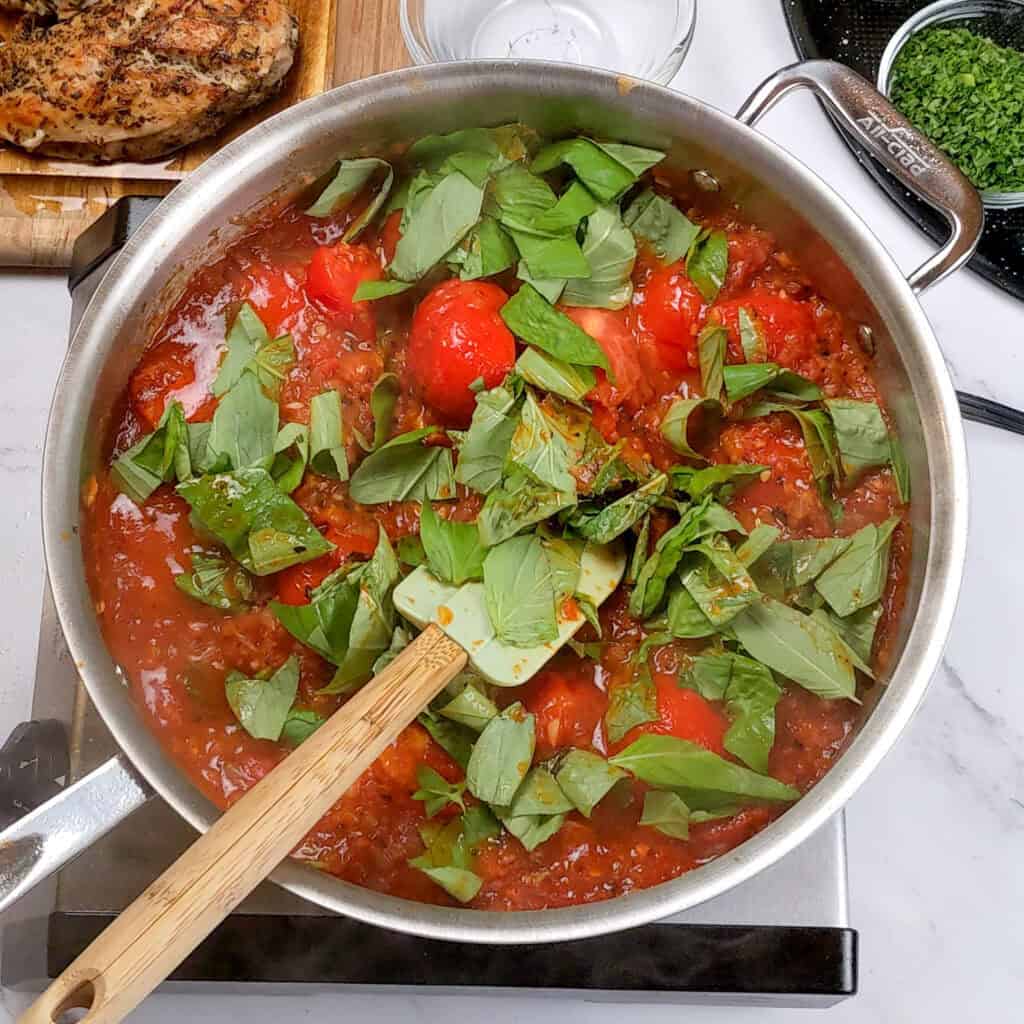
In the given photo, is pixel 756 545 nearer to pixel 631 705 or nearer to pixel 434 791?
pixel 631 705

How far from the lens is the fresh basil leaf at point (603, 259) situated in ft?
4.46

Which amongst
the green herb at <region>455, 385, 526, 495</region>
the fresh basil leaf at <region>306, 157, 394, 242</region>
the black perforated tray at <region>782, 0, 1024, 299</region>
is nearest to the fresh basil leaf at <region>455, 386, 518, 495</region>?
the green herb at <region>455, 385, 526, 495</region>

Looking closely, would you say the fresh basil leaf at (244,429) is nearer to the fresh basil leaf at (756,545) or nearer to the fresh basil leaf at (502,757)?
the fresh basil leaf at (502,757)

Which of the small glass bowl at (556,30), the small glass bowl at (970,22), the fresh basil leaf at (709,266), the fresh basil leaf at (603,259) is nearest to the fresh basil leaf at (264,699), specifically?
the fresh basil leaf at (603,259)

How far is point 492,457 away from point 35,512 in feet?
2.84

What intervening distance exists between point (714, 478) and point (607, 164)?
433mm

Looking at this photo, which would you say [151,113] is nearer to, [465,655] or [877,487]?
[465,655]

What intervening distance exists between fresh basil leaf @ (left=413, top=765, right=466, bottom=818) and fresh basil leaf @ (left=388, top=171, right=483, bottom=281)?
2.02 feet

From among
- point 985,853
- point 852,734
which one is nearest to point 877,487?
point 852,734

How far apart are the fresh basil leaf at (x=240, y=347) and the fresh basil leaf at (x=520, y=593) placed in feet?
1.31

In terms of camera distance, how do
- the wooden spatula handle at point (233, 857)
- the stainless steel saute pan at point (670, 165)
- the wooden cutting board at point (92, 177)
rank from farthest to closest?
1. the wooden cutting board at point (92, 177)
2. the stainless steel saute pan at point (670, 165)
3. the wooden spatula handle at point (233, 857)

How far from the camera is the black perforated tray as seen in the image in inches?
69.1

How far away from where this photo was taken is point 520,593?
4.02ft

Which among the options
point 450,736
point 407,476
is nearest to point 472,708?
point 450,736
